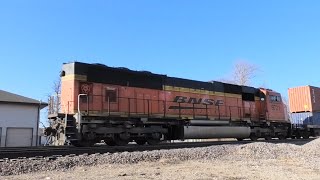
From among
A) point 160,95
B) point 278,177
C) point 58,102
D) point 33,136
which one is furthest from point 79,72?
point 33,136

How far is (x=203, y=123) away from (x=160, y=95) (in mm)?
3002

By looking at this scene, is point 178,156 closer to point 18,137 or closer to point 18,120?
point 18,120

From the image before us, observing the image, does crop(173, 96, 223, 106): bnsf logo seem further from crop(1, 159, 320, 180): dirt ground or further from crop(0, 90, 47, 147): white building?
crop(0, 90, 47, 147): white building

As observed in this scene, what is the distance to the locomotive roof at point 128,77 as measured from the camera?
16375mm

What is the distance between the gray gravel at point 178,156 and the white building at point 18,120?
2237 cm

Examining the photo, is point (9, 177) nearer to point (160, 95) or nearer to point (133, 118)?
point (133, 118)

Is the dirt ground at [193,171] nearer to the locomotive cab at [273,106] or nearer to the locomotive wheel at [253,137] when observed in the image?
the locomotive wheel at [253,137]

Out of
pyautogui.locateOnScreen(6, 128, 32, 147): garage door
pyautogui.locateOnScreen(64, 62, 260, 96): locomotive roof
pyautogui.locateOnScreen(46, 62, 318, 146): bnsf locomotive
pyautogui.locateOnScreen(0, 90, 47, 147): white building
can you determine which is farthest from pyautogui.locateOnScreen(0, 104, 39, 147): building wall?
pyautogui.locateOnScreen(64, 62, 260, 96): locomotive roof

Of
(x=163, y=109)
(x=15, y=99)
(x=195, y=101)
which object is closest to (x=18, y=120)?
(x=15, y=99)

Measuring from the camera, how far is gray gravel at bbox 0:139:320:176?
Result: 9.32 meters

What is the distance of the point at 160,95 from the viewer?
19078 millimetres

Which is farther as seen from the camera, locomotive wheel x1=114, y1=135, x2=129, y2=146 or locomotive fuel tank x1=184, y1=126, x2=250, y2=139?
locomotive fuel tank x1=184, y1=126, x2=250, y2=139

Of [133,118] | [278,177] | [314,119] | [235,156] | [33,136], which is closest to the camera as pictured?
[278,177]

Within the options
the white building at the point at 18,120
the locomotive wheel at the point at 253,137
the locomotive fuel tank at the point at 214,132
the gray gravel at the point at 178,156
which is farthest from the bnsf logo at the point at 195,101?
the white building at the point at 18,120
